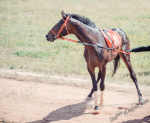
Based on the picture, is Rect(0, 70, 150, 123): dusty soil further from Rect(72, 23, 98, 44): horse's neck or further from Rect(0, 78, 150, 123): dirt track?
Rect(72, 23, 98, 44): horse's neck

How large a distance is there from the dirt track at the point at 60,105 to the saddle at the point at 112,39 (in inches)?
68.2

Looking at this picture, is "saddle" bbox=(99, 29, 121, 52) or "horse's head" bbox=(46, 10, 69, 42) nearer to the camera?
"horse's head" bbox=(46, 10, 69, 42)

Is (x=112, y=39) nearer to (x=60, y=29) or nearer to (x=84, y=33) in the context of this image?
(x=84, y=33)

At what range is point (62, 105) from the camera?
669 centimetres

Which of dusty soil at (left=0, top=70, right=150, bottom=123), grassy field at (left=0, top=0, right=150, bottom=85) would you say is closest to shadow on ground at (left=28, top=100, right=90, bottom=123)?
dusty soil at (left=0, top=70, right=150, bottom=123)

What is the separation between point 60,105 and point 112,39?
2515 mm

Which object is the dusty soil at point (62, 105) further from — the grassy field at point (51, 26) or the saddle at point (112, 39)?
the grassy field at point (51, 26)

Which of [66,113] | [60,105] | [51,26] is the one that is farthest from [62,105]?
[51,26]

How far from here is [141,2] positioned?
2242cm

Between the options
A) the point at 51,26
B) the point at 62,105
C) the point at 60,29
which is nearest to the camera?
the point at 60,29

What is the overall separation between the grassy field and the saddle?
253cm

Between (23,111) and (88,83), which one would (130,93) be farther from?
(23,111)

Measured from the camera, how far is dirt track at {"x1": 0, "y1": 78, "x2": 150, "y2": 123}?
18.8ft

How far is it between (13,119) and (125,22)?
48.8ft
